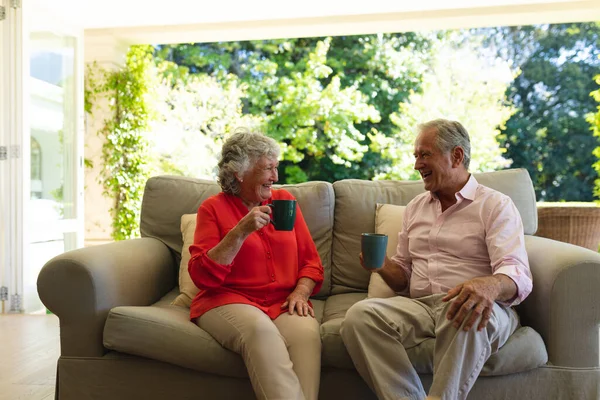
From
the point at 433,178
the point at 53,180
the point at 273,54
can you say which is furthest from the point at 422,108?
the point at 433,178

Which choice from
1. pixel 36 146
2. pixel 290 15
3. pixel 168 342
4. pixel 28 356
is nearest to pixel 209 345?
pixel 168 342

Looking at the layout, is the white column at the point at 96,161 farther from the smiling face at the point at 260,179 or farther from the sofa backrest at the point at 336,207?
the smiling face at the point at 260,179

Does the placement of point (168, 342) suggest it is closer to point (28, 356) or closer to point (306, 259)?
point (306, 259)

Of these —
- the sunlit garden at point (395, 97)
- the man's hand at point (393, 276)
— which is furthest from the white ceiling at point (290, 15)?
the man's hand at point (393, 276)

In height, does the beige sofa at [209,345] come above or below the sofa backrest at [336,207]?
below

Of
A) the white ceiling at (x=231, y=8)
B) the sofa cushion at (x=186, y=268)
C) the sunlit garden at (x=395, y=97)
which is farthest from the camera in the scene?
the sunlit garden at (x=395, y=97)

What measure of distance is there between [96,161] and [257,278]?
5.09 metres

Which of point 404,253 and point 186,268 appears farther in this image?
point 186,268

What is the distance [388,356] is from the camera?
1.74m

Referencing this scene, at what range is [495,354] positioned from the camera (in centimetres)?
178

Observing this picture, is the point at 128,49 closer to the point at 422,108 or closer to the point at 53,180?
the point at 53,180

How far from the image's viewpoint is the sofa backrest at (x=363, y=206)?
2.47m

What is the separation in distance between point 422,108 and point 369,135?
3.36ft

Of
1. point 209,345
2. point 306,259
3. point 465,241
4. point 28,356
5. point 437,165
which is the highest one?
point 437,165
